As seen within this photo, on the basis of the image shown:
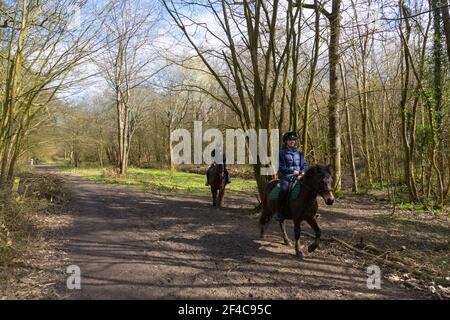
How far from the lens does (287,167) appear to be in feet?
23.0

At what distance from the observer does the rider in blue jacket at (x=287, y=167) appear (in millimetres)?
6762

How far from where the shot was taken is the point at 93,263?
18.7 ft

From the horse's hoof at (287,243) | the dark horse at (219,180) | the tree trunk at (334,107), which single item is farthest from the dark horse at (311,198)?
the tree trunk at (334,107)

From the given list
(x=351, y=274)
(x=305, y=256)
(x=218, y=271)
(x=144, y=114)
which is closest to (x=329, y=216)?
(x=305, y=256)

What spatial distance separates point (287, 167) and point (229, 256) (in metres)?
2.22

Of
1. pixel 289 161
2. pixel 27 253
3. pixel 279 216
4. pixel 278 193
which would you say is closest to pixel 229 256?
pixel 279 216

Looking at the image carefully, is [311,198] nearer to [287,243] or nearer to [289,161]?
[289,161]

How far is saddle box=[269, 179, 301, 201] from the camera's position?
650 centimetres

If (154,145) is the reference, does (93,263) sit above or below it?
below
